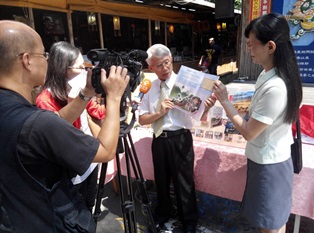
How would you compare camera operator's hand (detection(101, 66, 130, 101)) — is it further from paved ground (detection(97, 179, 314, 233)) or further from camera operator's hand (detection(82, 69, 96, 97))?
paved ground (detection(97, 179, 314, 233))

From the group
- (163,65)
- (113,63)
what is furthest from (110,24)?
(113,63)

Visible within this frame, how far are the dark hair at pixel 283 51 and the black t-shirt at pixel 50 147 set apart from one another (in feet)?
3.52

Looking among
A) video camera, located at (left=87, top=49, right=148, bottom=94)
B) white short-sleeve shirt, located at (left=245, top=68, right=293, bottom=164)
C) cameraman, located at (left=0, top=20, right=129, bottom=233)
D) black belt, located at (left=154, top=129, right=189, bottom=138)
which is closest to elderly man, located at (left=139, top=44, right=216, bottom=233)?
black belt, located at (left=154, top=129, right=189, bottom=138)

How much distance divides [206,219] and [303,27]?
2.89 m

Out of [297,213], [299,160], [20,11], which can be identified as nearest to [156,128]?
[299,160]

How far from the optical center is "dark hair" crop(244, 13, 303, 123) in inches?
51.5

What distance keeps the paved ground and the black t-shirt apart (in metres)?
1.37

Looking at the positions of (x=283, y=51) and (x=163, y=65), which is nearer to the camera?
(x=283, y=51)

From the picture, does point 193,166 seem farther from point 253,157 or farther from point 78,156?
point 78,156

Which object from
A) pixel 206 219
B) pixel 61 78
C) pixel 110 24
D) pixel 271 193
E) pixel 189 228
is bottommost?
pixel 206 219

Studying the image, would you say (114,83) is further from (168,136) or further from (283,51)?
(168,136)

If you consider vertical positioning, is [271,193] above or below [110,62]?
below

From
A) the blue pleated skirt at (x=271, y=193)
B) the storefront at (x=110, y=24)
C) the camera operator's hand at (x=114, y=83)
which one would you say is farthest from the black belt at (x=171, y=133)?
the storefront at (x=110, y=24)

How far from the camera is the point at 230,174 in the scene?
2.15 m
